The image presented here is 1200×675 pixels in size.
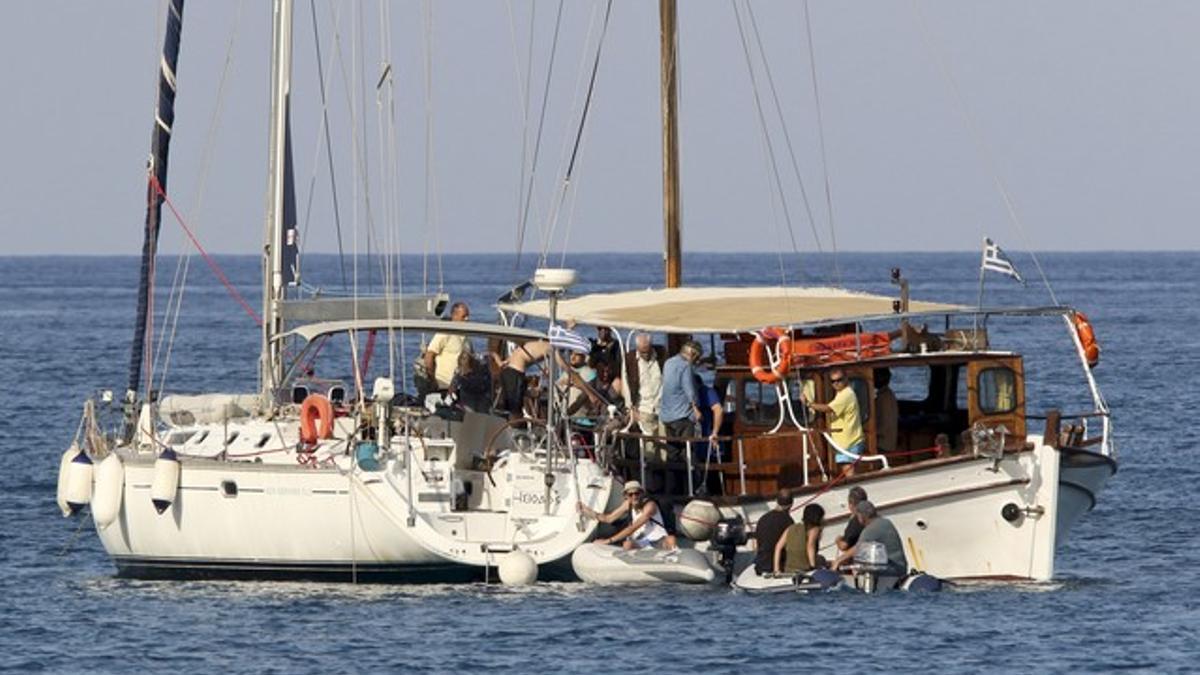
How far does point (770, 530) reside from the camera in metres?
27.3

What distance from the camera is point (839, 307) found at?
29484 mm

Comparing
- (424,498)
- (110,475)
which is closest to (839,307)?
(424,498)

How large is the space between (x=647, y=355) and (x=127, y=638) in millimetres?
6678

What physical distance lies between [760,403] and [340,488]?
4.95m

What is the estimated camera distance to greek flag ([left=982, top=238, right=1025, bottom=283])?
28.5 metres

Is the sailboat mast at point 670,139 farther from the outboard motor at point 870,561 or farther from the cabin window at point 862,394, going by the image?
the outboard motor at point 870,561

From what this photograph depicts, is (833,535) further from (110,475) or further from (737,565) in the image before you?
(110,475)

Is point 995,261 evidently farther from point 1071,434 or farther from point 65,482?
point 65,482

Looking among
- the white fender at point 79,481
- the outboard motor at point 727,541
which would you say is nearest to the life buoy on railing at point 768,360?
the outboard motor at point 727,541

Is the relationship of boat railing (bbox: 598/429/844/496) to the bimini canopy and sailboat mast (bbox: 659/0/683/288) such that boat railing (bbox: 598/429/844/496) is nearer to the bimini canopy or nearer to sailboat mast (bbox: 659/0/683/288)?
the bimini canopy

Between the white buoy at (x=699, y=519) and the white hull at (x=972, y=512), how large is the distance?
22.8 inches

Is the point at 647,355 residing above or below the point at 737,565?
above

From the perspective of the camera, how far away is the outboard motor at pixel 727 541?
2778cm

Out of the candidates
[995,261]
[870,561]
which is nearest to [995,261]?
[995,261]
